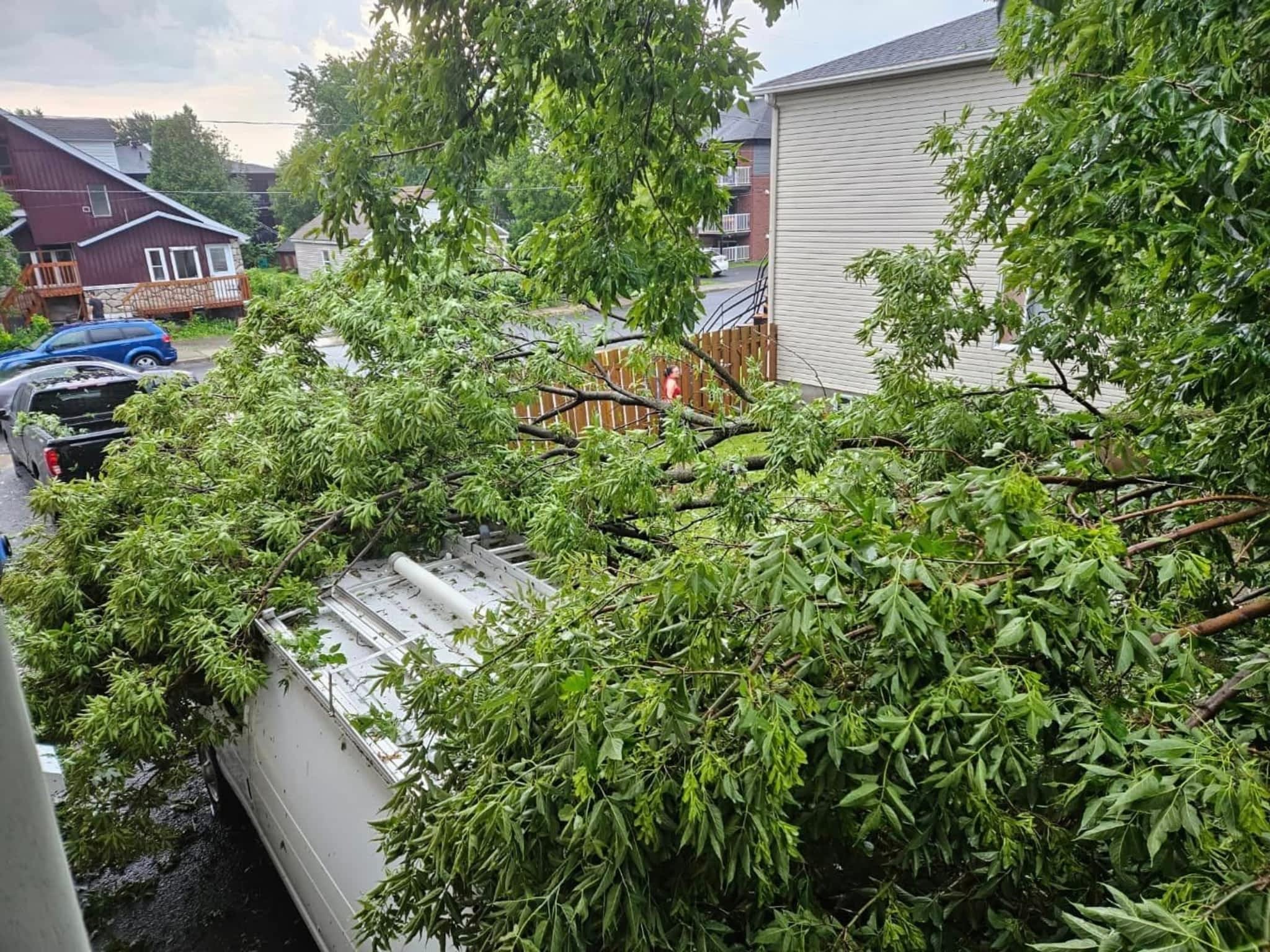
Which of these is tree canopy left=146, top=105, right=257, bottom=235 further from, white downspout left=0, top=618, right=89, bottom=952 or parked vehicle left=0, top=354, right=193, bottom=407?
white downspout left=0, top=618, right=89, bottom=952

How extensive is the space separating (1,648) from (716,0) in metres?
3.94

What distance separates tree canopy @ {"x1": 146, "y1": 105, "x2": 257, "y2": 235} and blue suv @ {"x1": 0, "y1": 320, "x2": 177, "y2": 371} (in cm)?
1219

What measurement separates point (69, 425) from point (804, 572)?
10.9 meters

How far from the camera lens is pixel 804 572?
174cm

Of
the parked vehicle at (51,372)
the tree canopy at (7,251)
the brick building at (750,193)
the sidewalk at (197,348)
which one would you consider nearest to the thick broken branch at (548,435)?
the parked vehicle at (51,372)

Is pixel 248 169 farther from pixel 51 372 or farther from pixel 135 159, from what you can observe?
pixel 51 372

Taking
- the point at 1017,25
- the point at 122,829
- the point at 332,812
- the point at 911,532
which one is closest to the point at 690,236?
the point at 1017,25

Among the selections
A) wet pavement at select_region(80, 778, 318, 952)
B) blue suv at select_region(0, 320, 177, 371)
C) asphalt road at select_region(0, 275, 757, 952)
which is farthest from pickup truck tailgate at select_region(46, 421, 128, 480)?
blue suv at select_region(0, 320, 177, 371)

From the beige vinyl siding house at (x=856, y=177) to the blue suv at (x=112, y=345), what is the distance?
1303 centimetres

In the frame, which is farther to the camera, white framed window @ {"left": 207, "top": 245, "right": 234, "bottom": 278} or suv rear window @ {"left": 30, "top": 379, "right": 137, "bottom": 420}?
white framed window @ {"left": 207, "top": 245, "right": 234, "bottom": 278}

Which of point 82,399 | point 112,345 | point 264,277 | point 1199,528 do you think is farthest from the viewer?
point 264,277

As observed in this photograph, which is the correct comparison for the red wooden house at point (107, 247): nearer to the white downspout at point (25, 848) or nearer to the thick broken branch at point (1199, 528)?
the thick broken branch at point (1199, 528)

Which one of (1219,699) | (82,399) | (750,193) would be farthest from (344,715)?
(750,193)

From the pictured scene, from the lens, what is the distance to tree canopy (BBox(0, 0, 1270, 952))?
1.64m
